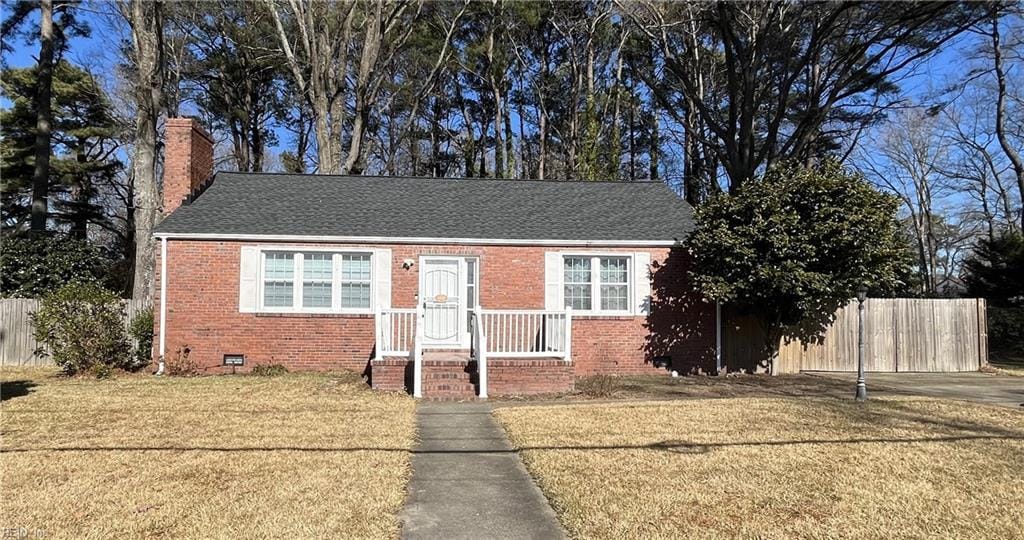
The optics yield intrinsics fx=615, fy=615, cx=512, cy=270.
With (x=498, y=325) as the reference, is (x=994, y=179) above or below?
above

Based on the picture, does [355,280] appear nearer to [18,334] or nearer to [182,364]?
[182,364]

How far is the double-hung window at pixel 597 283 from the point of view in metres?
13.4

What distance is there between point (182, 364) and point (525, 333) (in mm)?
6944

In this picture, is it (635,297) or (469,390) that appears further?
(635,297)

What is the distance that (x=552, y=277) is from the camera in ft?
43.7

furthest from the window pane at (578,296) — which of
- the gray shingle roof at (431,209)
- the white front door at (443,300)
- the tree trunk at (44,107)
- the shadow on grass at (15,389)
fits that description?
the tree trunk at (44,107)

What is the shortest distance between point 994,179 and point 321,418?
1592 inches

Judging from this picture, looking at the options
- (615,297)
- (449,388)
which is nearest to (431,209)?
(615,297)

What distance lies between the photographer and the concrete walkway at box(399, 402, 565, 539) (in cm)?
430

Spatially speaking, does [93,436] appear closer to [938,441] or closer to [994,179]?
[938,441]

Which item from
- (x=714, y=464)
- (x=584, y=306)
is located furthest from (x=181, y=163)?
(x=714, y=464)

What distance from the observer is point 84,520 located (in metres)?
4.30

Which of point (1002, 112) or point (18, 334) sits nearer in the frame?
point (18, 334)

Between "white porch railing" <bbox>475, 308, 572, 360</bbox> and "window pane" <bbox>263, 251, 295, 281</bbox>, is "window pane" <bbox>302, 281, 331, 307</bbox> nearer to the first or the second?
"window pane" <bbox>263, 251, 295, 281</bbox>
